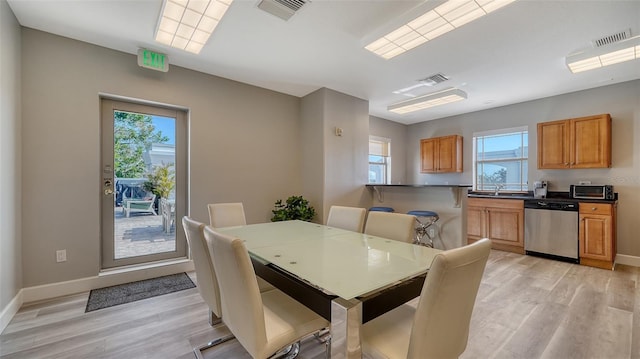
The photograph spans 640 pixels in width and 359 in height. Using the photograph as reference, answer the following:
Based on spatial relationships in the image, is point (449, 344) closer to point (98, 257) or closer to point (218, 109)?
point (98, 257)

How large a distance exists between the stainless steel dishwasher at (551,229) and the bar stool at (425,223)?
5.21 ft

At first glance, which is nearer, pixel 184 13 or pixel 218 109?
pixel 184 13

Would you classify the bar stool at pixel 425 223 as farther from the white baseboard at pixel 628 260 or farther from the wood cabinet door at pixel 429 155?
the white baseboard at pixel 628 260

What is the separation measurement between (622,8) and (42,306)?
5.86 meters

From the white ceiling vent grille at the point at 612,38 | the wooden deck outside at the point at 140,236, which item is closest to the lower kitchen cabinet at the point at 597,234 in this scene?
the white ceiling vent grille at the point at 612,38

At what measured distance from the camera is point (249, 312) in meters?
1.19

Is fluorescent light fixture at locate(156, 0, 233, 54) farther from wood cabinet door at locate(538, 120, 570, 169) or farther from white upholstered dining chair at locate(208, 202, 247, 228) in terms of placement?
wood cabinet door at locate(538, 120, 570, 169)

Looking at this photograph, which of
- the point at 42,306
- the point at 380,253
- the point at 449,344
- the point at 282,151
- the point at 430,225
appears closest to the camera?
the point at 449,344

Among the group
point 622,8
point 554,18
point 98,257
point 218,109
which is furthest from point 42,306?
point 622,8

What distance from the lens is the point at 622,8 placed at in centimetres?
229

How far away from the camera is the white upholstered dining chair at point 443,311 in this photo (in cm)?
95

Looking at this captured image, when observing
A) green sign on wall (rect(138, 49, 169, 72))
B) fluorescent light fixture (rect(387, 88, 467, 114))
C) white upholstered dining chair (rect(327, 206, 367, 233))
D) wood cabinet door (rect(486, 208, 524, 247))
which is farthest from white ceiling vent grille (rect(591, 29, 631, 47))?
green sign on wall (rect(138, 49, 169, 72))

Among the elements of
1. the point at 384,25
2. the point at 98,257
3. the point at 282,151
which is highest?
the point at 384,25

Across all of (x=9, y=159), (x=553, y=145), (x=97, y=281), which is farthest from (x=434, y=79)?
(x=97, y=281)
